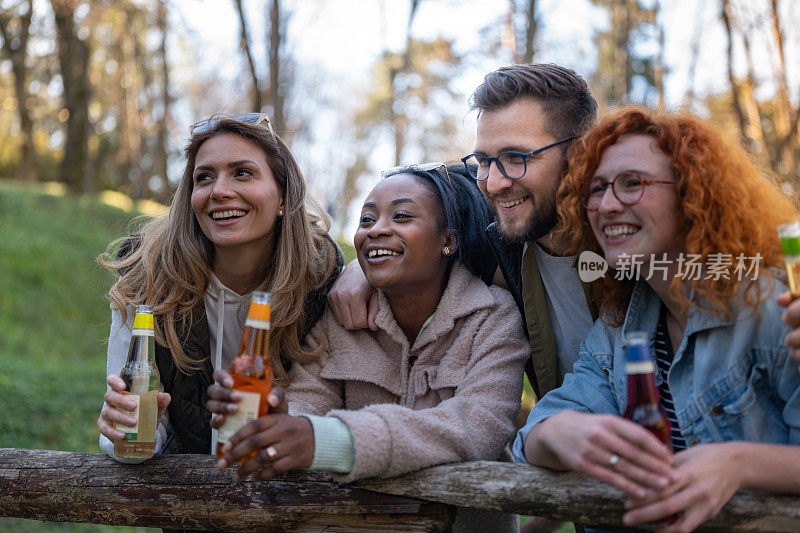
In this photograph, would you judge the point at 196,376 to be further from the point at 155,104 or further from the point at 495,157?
the point at 155,104

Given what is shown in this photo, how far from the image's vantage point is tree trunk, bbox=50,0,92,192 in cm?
1454

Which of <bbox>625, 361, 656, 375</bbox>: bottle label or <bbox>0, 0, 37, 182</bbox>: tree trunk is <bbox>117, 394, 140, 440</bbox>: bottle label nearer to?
<bbox>625, 361, 656, 375</bbox>: bottle label

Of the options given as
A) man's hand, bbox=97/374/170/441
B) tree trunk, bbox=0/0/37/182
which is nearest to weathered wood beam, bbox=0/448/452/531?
man's hand, bbox=97/374/170/441

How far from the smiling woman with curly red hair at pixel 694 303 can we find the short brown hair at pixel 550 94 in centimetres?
65

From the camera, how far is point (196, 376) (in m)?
3.32

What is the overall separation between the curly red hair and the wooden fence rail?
25.5 inches

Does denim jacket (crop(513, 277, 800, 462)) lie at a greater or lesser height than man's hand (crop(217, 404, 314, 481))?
greater

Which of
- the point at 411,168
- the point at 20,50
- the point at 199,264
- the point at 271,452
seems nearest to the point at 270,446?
the point at 271,452

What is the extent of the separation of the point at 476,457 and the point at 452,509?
230mm

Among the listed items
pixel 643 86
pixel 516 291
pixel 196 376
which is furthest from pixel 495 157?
pixel 643 86

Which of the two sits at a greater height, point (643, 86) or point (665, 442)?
point (643, 86)

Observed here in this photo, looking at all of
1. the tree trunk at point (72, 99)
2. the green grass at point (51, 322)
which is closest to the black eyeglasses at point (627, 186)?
the green grass at point (51, 322)

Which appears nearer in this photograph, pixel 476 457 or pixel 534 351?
pixel 476 457

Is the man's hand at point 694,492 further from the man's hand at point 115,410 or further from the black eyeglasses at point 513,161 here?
the man's hand at point 115,410
